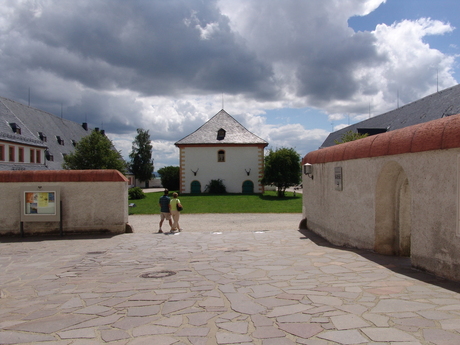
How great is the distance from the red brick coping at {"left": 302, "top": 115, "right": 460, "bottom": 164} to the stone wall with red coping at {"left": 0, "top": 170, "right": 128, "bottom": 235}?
7.48 m

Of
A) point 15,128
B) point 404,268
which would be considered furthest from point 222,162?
point 404,268

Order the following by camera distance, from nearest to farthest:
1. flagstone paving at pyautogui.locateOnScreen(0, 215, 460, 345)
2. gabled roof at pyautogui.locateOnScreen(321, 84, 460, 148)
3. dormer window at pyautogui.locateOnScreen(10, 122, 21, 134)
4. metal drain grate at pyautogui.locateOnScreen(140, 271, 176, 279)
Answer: flagstone paving at pyautogui.locateOnScreen(0, 215, 460, 345), metal drain grate at pyautogui.locateOnScreen(140, 271, 176, 279), gabled roof at pyautogui.locateOnScreen(321, 84, 460, 148), dormer window at pyautogui.locateOnScreen(10, 122, 21, 134)

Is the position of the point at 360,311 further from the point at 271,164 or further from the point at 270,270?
the point at 271,164

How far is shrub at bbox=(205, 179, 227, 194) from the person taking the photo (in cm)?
4731

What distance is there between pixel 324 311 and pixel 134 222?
54.2 feet

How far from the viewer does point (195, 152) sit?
48000 mm

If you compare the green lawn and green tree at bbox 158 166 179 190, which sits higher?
green tree at bbox 158 166 179 190

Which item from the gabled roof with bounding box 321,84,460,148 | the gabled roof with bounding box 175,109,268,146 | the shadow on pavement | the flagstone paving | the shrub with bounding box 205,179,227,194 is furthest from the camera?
the gabled roof with bounding box 175,109,268,146

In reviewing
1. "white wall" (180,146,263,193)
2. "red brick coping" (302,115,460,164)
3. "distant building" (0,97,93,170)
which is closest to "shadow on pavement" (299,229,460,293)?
"red brick coping" (302,115,460,164)

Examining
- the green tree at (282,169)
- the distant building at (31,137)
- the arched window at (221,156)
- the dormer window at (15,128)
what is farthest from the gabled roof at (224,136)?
the dormer window at (15,128)

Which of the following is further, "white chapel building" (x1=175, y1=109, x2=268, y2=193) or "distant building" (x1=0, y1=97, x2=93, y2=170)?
"white chapel building" (x1=175, y1=109, x2=268, y2=193)

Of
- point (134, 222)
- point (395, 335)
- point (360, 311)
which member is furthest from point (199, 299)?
point (134, 222)

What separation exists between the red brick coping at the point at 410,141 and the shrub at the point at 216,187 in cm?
3737

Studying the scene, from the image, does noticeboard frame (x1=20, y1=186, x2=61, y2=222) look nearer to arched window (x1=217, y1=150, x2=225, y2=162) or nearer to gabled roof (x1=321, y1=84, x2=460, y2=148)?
gabled roof (x1=321, y1=84, x2=460, y2=148)
